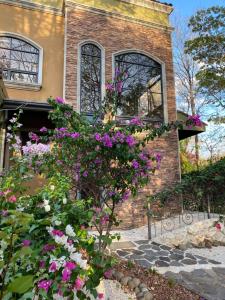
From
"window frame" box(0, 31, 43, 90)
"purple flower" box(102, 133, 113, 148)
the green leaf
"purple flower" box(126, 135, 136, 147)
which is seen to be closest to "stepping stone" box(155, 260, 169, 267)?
"purple flower" box(126, 135, 136, 147)

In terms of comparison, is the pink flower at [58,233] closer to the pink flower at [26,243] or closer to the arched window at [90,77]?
the pink flower at [26,243]

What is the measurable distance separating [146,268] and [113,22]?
851 centimetres

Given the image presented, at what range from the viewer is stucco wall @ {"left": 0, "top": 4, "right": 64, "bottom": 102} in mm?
8461

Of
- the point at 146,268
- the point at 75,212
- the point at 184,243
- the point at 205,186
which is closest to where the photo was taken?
the point at 75,212

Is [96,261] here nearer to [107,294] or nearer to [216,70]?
[107,294]

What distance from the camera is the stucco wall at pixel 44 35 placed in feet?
27.8

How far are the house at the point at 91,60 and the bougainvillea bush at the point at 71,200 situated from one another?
3540 mm

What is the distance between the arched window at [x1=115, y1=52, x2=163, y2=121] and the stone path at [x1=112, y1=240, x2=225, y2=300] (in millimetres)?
4816

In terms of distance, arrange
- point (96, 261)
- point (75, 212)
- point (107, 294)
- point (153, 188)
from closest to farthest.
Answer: point (96, 261), point (75, 212), point (107, 294), point (153, 188)

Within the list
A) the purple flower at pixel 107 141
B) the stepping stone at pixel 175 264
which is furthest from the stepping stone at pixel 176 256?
the purple flower at pixel 107 141

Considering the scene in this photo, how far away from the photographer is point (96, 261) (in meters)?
1.69

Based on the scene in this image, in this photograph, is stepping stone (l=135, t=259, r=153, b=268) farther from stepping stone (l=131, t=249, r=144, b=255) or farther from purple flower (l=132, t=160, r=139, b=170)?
purple flower (l=132, t=160, r=139, b=170)

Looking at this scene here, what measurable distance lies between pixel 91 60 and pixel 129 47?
162cm

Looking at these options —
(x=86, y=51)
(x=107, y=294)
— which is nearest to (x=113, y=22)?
(x=86, y=51)
